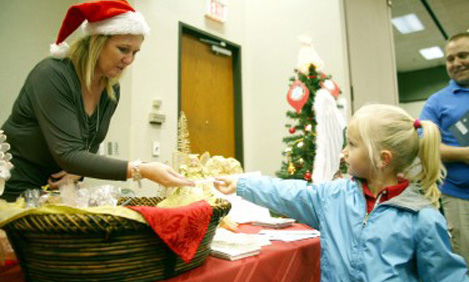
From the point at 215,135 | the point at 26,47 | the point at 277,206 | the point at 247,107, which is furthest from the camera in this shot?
the point at 247,107

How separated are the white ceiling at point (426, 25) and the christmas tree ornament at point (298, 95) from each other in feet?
13.1

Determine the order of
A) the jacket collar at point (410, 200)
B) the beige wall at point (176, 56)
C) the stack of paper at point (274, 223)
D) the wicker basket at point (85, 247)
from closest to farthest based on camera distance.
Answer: the wicker basket at point (85, 247)
the jacket collar at point (410, 200)
the stack of paper at point (274, 223)
the beige wall at point (176, 56)

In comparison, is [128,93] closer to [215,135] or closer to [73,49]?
[215,135]

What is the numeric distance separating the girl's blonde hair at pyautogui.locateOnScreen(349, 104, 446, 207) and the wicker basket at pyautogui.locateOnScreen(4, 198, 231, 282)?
2.75 feet

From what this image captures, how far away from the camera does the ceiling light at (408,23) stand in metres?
6.61

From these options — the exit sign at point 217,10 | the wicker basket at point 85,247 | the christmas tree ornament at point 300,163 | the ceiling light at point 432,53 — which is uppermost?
the ceiling light at point 432,53

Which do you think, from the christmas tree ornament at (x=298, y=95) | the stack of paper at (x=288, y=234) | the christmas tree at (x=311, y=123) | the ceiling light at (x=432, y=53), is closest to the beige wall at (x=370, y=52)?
the christmas tree at (x=311, y=123)

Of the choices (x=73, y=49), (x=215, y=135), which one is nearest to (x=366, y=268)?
(x=73, y=49)

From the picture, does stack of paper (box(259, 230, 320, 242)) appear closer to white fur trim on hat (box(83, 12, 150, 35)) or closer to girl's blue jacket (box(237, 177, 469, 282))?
girl's blue jacket (box(237, 177, 469, 282))

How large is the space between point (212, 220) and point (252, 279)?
214 millimetres

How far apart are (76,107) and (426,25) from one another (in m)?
7.53

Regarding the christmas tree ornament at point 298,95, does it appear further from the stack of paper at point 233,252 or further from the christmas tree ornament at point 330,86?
the stack of paper at point 233,252

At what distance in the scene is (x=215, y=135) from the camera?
13.8ft

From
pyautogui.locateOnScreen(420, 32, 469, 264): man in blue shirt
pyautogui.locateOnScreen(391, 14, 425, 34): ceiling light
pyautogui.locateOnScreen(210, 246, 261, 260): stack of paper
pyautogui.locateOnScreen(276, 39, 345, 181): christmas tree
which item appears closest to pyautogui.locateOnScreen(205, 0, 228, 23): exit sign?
pyautogui.locateOnScreen(276, 39, 345, 181): christmas tree
